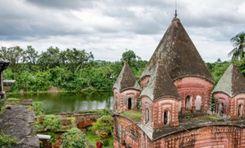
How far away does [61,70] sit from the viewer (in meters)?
56.3

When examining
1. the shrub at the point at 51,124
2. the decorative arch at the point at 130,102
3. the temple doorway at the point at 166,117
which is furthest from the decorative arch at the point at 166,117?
the shrub at the point at 51,124

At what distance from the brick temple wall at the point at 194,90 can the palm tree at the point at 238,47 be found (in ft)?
65.4

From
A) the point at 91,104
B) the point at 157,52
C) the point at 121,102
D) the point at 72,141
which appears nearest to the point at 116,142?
the point at 121,102

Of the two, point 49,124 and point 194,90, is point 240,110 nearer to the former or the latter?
point 194,90

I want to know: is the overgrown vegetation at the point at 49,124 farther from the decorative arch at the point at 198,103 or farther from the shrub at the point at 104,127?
the decorative arch at the point at 198,103

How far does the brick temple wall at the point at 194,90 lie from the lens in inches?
584

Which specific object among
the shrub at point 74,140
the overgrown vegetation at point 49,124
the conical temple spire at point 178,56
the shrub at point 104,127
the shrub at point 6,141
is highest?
the conical temple spire at point 178,56

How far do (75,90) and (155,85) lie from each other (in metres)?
43.1

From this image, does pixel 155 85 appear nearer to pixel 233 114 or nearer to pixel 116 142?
pixel 233 114

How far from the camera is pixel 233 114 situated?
15.0m

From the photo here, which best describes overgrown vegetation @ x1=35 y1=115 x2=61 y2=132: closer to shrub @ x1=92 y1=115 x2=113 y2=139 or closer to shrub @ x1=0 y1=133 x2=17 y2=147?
shrub @ x1=92 y1=115 x2=113 y2=139

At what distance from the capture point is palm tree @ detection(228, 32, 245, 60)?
33.5 metres

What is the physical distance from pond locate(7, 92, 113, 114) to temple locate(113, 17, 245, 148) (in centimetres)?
2195

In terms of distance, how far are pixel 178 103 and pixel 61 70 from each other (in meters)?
45.0
